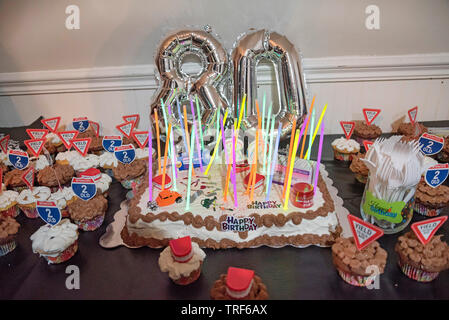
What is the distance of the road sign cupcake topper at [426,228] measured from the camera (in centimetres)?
152

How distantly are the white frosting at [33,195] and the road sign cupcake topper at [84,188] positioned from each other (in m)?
0.29

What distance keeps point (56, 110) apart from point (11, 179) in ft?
3.53

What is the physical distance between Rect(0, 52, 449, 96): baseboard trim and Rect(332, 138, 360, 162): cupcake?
653 millimetres

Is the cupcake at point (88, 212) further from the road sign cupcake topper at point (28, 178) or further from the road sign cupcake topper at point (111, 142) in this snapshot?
the road sign cupcake topper at point (111, 142)

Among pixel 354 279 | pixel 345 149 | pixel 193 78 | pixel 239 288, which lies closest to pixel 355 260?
pixel 354 279

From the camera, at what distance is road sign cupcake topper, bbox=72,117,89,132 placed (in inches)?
115

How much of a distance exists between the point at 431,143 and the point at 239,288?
179cm

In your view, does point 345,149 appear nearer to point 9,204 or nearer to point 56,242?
point 56,242

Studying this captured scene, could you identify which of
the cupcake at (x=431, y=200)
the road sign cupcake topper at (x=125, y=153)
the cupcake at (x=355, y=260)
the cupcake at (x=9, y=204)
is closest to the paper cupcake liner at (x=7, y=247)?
the cupcake at (x=9, y=204)

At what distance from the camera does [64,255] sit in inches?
70.6

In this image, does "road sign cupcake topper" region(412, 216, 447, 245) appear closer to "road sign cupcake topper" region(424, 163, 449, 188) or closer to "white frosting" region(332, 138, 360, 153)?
"road sign cupcake topper" region(424, 163, 449, 188)

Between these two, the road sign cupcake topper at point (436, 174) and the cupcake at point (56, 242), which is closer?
the cupcake at point (56, 242)
